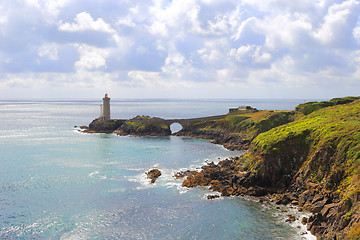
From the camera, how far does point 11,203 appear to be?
48.6m

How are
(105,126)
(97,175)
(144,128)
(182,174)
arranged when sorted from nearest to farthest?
(182,174) → (97,175) → (144,128) → (105,126)

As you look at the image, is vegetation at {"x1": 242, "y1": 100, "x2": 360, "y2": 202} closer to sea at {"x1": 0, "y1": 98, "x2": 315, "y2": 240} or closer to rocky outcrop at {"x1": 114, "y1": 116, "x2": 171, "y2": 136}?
sea at {"x1": 0, "y1": 98, "x2": 315, "y2": 240}

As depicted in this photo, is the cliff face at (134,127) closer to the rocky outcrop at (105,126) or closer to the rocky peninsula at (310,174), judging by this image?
the rocky outcrop at (105,126)

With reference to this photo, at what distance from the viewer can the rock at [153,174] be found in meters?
61.8

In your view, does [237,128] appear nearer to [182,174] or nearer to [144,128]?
[144,128]

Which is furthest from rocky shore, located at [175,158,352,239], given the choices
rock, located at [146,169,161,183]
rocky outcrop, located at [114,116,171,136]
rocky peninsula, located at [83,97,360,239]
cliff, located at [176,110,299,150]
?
rocky outcrop, located at [114,116,171,136]

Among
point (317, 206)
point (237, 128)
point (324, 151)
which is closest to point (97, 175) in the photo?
point (317, 206)

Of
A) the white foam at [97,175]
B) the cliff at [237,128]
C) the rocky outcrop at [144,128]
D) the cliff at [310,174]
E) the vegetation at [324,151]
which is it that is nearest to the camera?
the cliff at [310,174]

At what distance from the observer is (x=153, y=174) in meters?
64.2

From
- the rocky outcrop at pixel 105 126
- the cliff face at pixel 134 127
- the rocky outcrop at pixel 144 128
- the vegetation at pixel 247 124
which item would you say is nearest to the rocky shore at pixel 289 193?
the vegetation at pixel 247 124

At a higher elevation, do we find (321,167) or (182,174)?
(321,167)

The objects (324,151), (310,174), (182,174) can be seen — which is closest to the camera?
(310,174)

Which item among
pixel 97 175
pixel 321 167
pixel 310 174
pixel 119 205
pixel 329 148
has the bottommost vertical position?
pixel 119 205

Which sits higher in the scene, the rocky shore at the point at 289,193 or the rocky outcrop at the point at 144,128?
the rocky outcrop at the point at 144,128
